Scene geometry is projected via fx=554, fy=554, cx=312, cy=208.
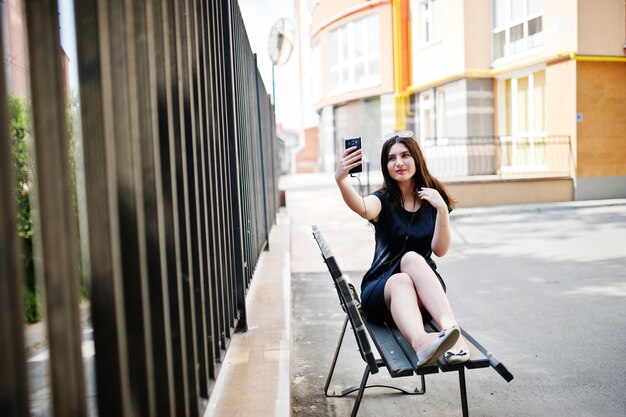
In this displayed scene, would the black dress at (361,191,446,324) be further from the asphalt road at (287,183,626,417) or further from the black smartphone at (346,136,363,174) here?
the asphalt road at (287,183,626,417)

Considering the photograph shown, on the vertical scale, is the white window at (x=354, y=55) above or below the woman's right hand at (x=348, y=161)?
above

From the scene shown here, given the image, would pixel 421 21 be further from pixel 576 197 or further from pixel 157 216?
pixel 157 216

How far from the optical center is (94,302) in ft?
4.29

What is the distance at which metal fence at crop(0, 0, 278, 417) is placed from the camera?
3.59ft

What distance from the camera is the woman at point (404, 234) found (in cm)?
312

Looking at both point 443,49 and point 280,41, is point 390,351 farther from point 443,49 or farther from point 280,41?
point 443,49

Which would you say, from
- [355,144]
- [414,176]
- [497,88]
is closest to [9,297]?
[355,144]

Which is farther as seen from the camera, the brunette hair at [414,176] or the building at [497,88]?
the building at [497,88]

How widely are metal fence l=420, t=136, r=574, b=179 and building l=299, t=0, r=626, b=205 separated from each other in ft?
0.12

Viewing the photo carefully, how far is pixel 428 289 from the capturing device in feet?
10.3

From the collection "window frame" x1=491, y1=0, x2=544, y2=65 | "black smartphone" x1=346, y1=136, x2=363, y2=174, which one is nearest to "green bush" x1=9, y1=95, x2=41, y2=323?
"black smartphone" x1=346, y1=136, x2=363, y2=174

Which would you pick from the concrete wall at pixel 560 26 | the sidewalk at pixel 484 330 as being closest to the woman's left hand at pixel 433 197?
the sidewalk at pixel 484 330

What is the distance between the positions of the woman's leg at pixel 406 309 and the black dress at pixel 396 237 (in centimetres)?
17

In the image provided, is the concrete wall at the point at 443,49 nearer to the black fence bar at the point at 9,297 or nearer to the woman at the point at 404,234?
the woman at the point at 404,234
